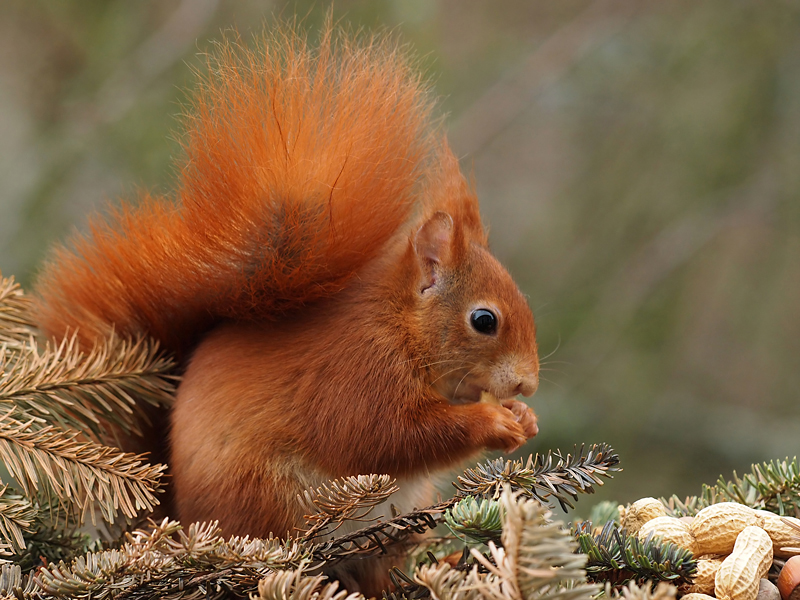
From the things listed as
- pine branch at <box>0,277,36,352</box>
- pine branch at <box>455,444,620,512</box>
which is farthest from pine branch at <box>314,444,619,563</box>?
pine branch at <box>0,277,36,352</box>

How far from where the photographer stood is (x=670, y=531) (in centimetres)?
71

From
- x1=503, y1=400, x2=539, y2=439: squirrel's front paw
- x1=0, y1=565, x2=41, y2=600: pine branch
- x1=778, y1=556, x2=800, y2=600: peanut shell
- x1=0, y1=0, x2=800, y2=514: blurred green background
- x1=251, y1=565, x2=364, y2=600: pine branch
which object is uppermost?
x1=0, y1=0, x2=800, y2=514: blurred green background

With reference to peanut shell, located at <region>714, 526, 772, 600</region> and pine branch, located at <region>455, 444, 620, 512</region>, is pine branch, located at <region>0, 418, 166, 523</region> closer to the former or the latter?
pine branch, located at <region>455, 444, 620, 512</region>

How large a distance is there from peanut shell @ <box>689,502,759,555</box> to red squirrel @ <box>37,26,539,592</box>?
0.22 m

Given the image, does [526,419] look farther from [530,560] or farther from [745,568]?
[530,560]

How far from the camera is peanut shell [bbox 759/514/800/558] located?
27.6 inches

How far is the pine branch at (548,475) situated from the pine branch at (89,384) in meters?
0.42

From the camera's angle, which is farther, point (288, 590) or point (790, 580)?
point (790, 580)

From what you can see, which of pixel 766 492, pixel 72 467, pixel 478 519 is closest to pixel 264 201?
pixel 72 467

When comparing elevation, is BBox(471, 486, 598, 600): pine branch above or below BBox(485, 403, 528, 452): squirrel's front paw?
below

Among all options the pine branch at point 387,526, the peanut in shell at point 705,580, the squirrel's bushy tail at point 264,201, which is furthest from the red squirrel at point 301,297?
the peanut in shell at point 705,580

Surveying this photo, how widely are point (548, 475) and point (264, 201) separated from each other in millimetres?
454

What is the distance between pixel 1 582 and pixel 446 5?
2.93 metres

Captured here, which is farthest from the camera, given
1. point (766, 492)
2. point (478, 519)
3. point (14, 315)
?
point (14, 315)
